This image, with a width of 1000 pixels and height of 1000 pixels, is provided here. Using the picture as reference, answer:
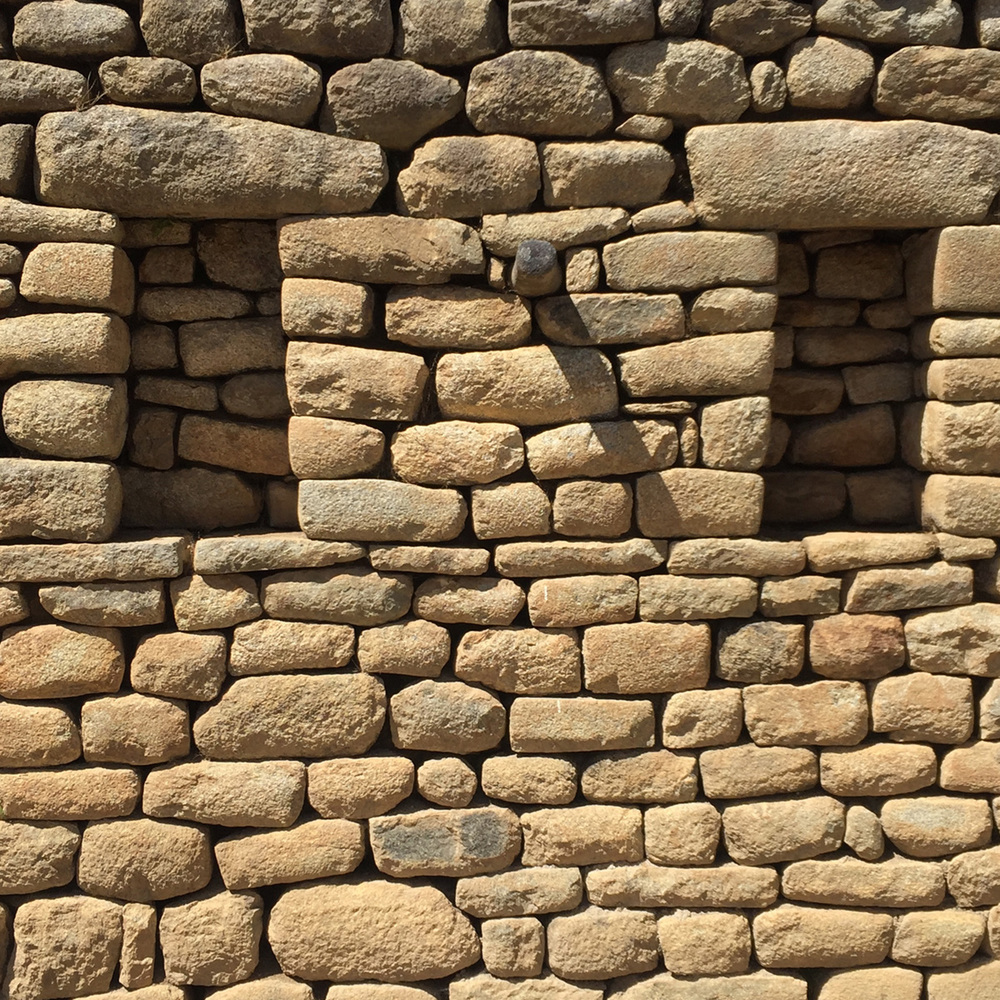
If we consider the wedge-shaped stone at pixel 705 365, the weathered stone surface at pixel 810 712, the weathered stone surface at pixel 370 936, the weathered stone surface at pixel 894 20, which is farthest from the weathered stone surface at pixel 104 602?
the weathered stone surface at pixel 894 20

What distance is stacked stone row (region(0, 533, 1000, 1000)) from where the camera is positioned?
3.01 meters

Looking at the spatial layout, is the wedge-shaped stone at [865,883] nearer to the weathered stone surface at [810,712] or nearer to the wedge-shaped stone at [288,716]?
the weathered stone surface at [810,712]

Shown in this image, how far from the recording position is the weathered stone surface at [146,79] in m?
2.87

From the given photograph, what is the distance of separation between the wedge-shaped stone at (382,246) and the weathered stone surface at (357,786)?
1659 mm

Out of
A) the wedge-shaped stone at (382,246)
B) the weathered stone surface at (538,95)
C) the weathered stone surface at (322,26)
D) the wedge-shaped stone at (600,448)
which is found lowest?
the wedge-shaped stone at (600,448)

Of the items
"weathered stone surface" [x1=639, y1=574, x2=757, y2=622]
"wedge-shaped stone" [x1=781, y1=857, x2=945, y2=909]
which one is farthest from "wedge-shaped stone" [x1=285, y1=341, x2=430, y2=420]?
"wedge-shaped stone" [x1=781, y1=857, x2=945, y2=909]

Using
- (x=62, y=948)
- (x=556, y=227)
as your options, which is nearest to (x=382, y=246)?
(x=556, y=227)

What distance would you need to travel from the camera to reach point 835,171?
2889 millimetres

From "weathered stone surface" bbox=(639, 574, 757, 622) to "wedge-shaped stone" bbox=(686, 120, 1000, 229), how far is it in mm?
1191

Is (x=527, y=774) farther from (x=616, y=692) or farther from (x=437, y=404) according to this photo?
(x=437, y=404)

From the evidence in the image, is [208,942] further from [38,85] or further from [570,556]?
[38,85]

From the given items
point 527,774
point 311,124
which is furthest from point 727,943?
point 311,124

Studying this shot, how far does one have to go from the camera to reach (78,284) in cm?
292

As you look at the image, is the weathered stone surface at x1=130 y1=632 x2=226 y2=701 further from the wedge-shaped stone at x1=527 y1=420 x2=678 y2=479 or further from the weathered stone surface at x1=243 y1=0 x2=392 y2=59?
the weathered stone surface at x1=243 y1=0 x2=392 y2=59
